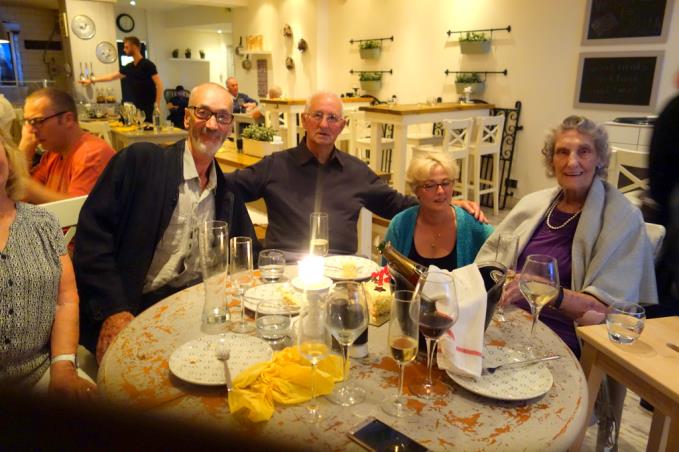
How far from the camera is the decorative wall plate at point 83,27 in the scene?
8.13 metres

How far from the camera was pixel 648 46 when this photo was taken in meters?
4.61

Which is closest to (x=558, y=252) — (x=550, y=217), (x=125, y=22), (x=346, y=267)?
(x=550, y=217)

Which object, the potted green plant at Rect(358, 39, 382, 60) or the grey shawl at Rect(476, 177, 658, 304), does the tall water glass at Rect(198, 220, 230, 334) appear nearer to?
the grey shawl at Rect(476, 177, 658, 304)

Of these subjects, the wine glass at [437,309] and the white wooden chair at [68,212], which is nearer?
the wine glass at [437,309]

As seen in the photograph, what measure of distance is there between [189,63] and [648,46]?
11031 mm

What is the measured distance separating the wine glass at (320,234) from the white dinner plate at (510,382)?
68 cm

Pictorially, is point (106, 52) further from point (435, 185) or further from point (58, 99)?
point (435, 185)

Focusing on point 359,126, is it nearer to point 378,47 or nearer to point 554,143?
point 378,47

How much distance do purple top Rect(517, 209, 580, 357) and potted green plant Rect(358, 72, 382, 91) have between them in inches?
224

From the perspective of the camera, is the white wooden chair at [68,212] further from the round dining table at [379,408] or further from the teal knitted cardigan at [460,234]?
the teal knitted cardigan at [460,234]

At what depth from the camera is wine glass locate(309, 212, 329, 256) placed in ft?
5.51

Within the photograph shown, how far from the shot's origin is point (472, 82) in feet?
19.5

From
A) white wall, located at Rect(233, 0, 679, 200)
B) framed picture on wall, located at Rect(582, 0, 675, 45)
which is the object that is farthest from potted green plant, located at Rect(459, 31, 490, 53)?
framed picture on wall, located at Rect(582, 0, 675, 45)

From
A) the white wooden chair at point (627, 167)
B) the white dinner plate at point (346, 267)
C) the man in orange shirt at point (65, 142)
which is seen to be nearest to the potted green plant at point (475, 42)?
the white wooden chair at point (627, 167)
